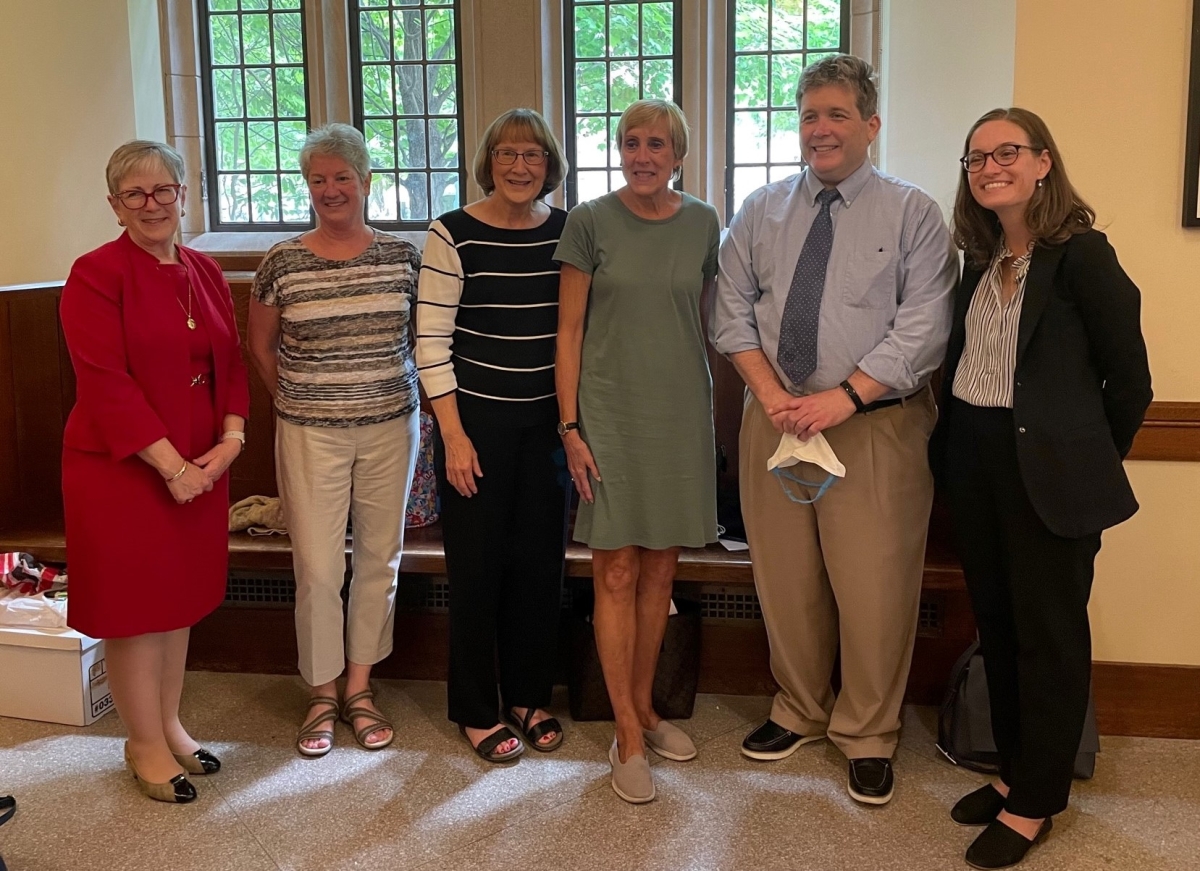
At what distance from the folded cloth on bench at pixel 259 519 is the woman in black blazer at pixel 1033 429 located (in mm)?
1990

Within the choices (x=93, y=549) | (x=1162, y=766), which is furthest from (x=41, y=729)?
(x=1162, y=766)

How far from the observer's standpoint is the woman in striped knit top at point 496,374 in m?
2.35

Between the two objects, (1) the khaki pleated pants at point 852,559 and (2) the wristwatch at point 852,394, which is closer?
(2) the wristwatch at point 852,394

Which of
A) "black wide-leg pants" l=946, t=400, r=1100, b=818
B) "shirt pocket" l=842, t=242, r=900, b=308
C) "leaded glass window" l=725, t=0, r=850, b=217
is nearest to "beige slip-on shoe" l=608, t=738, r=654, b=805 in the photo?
"black wide-leg pants" l=946, t=400, r=1100, b=818

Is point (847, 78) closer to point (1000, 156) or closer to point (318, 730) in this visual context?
point (1000, 156)

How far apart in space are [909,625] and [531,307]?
46.1 inches

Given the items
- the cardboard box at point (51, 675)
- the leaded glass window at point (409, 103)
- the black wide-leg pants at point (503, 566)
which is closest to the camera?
the black wide-leg pants at point (503, 566)

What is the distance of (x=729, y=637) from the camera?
2992 mm

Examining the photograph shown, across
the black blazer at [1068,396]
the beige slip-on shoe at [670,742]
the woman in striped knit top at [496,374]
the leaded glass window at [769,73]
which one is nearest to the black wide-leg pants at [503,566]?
the woman in striped knit top at [496,374]

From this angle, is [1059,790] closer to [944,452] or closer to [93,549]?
[944,452]

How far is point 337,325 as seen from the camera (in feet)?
8.13

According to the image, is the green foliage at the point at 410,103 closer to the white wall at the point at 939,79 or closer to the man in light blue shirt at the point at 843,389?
the white wall at the point at 939,79

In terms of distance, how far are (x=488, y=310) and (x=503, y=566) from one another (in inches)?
25.3

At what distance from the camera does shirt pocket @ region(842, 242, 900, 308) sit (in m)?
2.23
